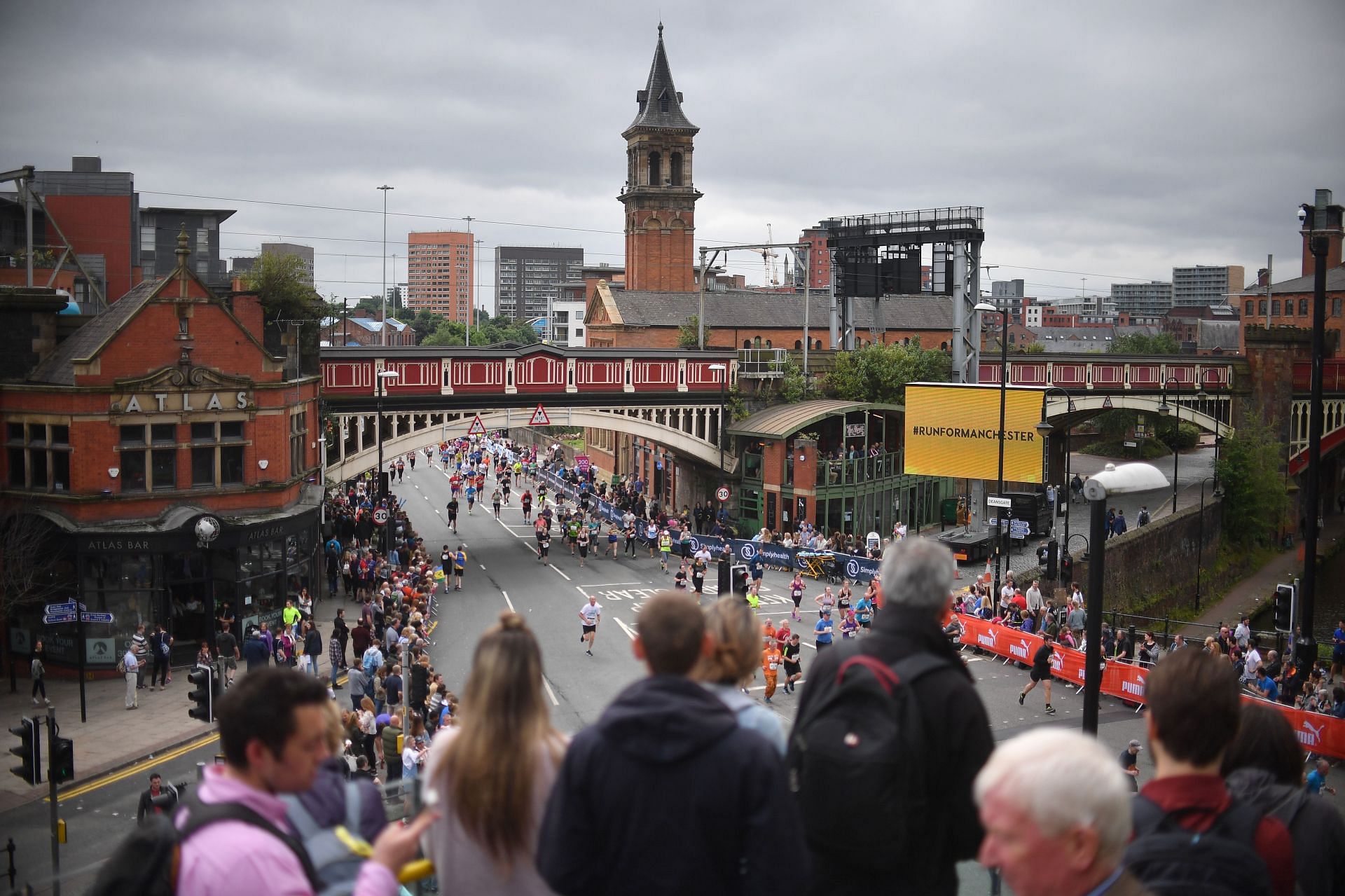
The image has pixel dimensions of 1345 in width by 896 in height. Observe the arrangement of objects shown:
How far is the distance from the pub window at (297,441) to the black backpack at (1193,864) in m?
31.2

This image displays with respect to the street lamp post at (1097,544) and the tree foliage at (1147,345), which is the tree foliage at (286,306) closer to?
the street lamp post at (1097,544)

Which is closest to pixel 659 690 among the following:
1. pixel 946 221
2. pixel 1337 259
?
pixel 946 221

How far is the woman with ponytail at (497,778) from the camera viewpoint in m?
4.24

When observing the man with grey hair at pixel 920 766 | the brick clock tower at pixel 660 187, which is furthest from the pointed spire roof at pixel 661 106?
the man with grey hair at pixel 920 766

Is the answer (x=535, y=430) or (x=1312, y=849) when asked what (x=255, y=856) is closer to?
(x=1312, y=849)

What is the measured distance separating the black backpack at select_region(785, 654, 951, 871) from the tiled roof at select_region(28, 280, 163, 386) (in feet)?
92.5

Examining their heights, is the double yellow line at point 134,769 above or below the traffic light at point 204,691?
below

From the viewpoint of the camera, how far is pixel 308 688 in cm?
428

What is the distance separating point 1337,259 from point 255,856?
114 m

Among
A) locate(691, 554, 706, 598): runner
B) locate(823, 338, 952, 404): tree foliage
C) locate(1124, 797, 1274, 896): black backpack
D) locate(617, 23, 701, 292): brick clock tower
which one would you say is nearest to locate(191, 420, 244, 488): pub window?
locate(691, 554, 706, 598): runner

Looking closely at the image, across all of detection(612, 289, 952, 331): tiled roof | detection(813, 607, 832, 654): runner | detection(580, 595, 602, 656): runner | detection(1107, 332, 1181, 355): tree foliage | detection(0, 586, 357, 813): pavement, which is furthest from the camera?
detection(1107, 332, 1181, 355): tree foliage

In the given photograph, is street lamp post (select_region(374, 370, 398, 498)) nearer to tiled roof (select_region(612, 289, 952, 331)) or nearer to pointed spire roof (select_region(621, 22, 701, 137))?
tiled roof (select_region(612, 289, 952, 331))

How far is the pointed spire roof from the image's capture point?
298 feet

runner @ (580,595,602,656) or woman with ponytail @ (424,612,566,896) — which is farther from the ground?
woman with ponytail @ (424,612,566,896)
